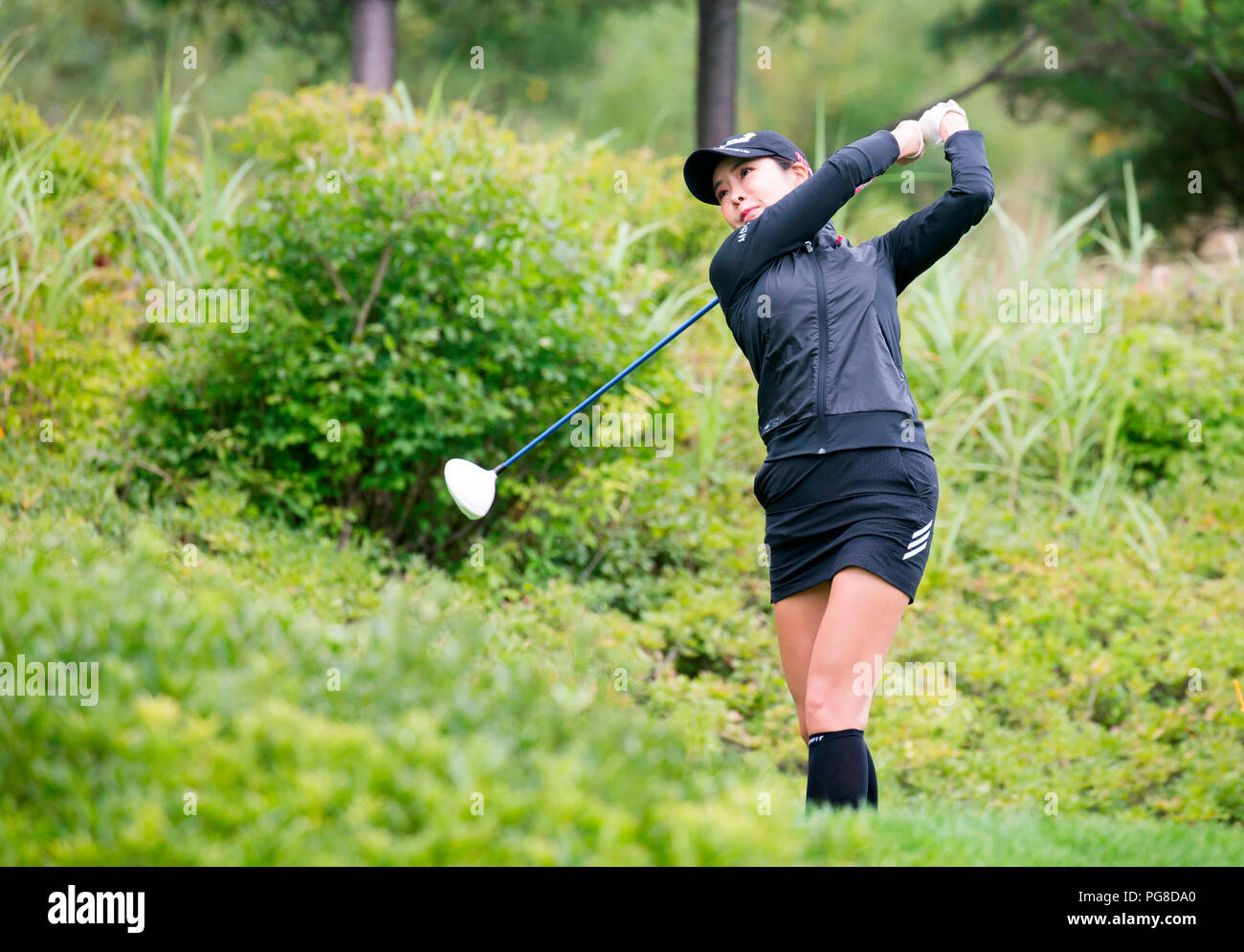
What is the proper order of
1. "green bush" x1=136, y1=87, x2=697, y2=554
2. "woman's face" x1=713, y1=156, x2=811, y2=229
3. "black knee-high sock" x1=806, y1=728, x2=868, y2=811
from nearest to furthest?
"black knee-high sock" x1=806, y1=728, x2=868, y2=811, "woman's face" x1=713, y1=156, x2=811, y2=229, "green bush" x1=136, y1=87, x2=697, y2=554

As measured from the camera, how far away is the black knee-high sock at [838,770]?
2779 mm

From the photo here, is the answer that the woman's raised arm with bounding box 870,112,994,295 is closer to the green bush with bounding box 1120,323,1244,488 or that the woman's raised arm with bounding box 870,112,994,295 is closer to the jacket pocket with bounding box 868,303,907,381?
the jacket pocket with bounding box 868,303,907,381

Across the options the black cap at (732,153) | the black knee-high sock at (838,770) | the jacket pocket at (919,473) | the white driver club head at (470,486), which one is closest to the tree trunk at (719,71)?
the white driver club head at (470,486)

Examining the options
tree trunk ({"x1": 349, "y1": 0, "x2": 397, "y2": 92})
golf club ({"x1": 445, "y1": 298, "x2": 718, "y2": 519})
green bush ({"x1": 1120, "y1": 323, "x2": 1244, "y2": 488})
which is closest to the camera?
golf club ({"x1": 445, "y1": 298, "x2": 718, "y2": 519})

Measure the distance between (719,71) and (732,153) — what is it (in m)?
7.31

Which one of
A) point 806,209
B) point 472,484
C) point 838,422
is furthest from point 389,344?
point 838,422

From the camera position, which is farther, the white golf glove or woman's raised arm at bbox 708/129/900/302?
the white golf glove

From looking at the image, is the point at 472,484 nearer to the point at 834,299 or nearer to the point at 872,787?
the point at 834,299

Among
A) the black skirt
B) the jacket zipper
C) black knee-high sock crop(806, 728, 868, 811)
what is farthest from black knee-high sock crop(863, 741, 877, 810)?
the jacket zipper

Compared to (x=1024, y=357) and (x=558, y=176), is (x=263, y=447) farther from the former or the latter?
(x=1024, y=357)

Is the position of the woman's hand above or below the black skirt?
above

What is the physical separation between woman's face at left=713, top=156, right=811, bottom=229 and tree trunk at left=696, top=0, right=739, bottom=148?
6.90 m

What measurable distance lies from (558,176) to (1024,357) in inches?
123

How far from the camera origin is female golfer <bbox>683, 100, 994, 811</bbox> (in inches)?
111
